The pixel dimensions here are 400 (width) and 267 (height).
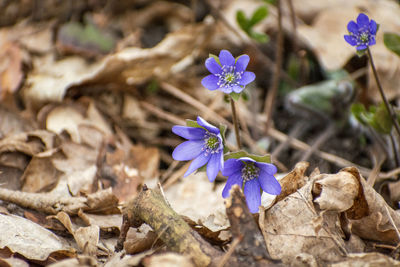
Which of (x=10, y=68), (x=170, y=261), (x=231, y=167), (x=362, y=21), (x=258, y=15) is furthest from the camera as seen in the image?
(x=10, y=68)

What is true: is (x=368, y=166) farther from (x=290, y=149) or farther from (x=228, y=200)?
(x=228, y=200)

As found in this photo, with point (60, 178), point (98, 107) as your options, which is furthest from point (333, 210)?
point (98, 107)

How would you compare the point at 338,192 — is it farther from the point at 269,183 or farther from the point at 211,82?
the point at 211,82

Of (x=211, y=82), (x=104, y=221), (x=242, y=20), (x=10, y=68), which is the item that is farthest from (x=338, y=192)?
(x=10, y=68)

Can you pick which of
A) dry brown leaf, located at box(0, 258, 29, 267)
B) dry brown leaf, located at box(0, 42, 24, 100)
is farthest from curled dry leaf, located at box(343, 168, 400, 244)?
dry brown leaf, located at box(0, 42, 24, 100)

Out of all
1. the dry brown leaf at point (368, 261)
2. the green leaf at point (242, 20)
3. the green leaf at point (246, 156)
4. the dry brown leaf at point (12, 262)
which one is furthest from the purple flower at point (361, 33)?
the dry brown leaf at point (12, 262)

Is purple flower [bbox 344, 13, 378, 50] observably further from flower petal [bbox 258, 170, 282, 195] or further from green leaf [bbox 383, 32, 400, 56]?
flower petal [bbox 258, 170, 282, 195]

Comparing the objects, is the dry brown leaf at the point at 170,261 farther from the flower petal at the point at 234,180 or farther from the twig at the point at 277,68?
the twig at the point at 277,68
